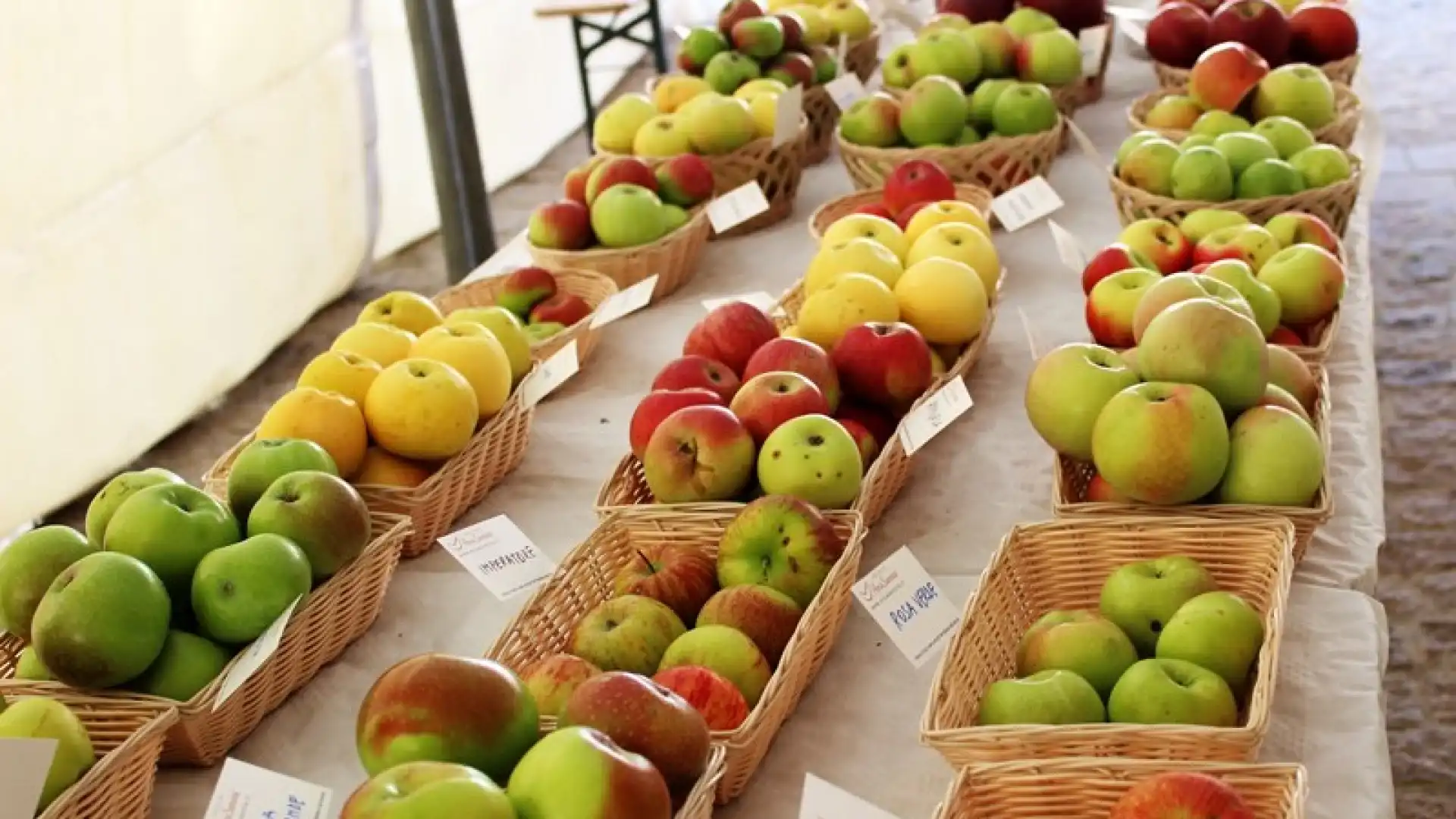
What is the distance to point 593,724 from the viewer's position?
0.94 metres

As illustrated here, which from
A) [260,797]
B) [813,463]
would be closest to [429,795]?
[260,797]

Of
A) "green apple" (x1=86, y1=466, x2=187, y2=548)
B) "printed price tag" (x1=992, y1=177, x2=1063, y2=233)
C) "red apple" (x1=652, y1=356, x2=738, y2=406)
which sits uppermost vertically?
"green apple" (x1=86, y1=466, x2=187, y2=548)

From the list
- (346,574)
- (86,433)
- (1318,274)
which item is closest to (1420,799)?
(1318,274)

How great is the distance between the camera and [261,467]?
1.33 meters

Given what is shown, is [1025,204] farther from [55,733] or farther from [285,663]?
[55,733]

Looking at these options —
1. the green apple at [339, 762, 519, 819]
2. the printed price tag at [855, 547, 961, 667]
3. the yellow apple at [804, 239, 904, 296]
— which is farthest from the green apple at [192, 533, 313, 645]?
the yellow apple at [804, 239, 904, 296]

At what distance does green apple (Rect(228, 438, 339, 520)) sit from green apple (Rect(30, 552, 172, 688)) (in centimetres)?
18

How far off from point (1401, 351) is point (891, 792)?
2.56m

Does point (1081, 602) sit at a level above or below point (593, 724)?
below

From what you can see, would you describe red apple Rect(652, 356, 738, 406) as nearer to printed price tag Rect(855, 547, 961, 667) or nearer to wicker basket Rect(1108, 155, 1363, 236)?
printed price tag Rect(855, 547, 961, 667)

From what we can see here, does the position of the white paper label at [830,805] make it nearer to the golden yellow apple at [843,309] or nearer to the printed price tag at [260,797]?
the printed price tag at [260,797]

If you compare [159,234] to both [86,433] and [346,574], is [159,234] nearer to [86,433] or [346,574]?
[86,433]

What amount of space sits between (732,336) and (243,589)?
62cm

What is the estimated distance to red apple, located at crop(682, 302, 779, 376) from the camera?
1.61m
